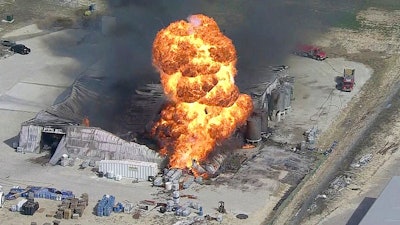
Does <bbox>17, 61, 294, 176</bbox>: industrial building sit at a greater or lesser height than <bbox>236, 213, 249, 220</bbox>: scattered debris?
greater

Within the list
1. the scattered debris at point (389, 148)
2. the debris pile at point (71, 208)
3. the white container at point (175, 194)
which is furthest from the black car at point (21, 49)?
the scattered debris at point (389, 148)

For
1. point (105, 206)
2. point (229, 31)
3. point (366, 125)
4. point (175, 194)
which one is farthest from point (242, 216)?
point (229, 31)

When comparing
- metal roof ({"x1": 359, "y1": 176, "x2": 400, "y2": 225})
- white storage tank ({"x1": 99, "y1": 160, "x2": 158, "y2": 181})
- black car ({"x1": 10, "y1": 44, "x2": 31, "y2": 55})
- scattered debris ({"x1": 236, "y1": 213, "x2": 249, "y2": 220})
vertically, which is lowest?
scattered debris ({"x1": 236, "y1": 213, "x2": 249, "y2": 220})

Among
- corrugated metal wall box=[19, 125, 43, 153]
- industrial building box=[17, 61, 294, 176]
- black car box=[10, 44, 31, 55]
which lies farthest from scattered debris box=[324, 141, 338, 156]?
black car box=[10, 44, 31, 55]

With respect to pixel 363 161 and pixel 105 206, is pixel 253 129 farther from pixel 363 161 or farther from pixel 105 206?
pixel 105 206

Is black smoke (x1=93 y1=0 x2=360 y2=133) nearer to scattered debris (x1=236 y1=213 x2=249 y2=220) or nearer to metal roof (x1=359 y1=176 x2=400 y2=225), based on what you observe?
scattered debris (x1=236 y1=213 x2=249 y2=220)

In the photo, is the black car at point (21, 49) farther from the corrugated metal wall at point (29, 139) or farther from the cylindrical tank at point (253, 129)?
the cylindrical tank at point (253, 129)

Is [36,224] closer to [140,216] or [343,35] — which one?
[140,216]
